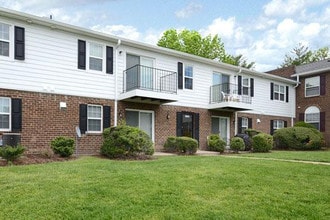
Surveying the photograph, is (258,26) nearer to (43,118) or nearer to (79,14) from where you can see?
(79,14)

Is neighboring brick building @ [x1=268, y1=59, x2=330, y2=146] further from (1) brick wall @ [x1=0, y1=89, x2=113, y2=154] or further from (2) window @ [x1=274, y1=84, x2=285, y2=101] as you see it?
(1) brick wall @ [x1=0, y1=89, x2=113, y2=154]

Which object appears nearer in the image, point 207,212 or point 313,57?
point 207,212

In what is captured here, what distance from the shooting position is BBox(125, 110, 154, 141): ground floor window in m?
14.6

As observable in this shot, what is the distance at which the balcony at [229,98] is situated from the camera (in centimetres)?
1712

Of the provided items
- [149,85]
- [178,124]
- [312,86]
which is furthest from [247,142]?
[312,86]

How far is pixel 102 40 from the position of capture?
13.5m

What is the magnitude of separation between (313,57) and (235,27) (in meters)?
12.9

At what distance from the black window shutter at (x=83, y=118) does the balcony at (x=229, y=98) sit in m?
7.69

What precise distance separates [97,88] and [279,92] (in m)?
14.6

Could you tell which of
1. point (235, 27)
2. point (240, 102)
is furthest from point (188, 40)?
point (240, 102)

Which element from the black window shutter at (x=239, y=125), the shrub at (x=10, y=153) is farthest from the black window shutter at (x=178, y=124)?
the shrub at (x=10, y=153)

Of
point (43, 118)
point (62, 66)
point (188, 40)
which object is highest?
point (188, 40)

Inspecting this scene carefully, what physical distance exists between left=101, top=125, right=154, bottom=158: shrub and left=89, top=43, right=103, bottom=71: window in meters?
3.25

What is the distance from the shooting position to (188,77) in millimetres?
16781
